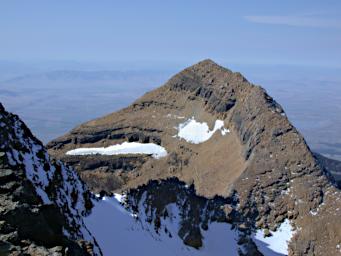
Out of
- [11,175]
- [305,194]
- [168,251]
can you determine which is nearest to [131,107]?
[305,194]

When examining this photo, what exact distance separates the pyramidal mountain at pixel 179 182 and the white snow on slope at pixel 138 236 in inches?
5.2

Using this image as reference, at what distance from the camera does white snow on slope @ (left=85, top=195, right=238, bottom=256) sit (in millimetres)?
39491

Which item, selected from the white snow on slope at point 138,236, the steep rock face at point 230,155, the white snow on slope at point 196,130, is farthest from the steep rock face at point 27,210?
the white snow on slope at point 196,130

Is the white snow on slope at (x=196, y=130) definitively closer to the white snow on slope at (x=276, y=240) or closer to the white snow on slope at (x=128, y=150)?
the white snow on slope at (x=128, y=150)

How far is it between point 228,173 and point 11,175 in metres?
61.1

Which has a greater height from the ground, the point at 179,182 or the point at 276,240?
the point at 179,182

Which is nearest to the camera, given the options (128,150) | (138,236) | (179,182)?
(138,236)

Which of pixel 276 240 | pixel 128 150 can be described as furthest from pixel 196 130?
pixel 276 240

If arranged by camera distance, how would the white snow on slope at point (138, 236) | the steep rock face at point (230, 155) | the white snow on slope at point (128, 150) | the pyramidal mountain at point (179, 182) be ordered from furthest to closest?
1. the white snow on slope at point (128, 150)
2. the steep rock face at point (230, 155)
3. the white snow on slope at point (138, 236)
4. the pyramidal mountain at point (179, 182)

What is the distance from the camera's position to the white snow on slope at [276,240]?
61372mm

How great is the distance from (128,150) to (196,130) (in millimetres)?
11811

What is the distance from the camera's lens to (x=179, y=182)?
61750mm

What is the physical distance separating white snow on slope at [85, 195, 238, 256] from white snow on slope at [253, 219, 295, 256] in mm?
5090

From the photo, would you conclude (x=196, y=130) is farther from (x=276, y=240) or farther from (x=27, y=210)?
(x=27, y=210)
